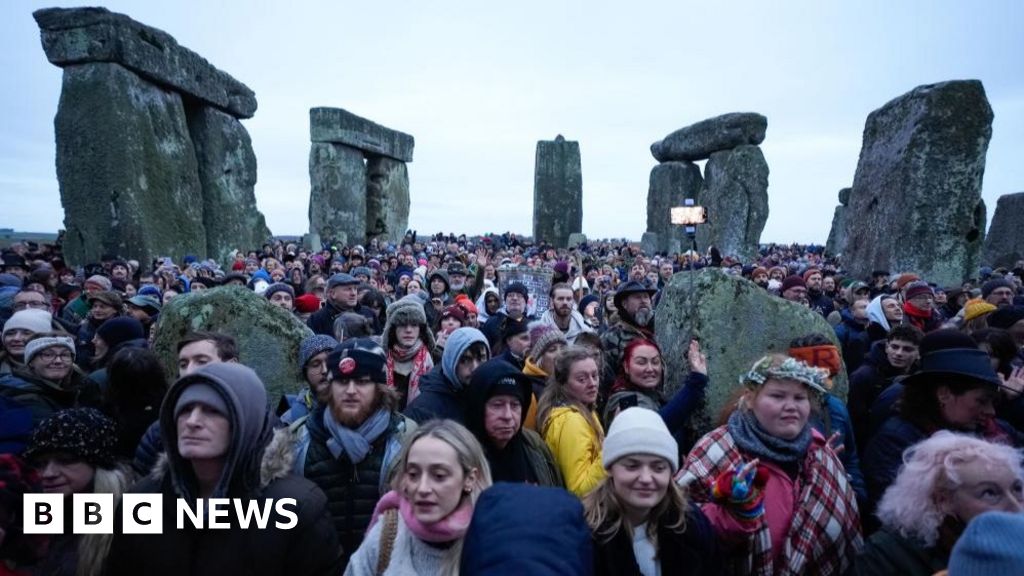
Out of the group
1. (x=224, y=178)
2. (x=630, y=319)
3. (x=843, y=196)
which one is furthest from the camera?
(x=843, y=196)

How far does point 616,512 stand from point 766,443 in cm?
71

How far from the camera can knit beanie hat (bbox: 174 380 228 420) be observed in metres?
1.73

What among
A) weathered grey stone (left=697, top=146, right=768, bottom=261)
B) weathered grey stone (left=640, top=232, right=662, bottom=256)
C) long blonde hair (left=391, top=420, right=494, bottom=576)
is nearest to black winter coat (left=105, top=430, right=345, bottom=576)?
long blonde hair (left=391, top=420, right=494, bottom=576)

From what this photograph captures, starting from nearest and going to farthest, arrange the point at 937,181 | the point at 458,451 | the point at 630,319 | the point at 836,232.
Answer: the point at 458,451
the point at 630,319
the point at 937,181
the point at 836,232

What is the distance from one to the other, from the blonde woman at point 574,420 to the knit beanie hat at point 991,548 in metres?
1.34

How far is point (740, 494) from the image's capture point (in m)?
1.95

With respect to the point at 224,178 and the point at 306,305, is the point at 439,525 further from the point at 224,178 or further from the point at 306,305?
the point at 224,178

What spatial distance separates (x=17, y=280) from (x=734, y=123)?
19642 millimetres

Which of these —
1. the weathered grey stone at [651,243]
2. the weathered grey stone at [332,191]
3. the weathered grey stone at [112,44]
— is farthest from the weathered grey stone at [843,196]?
the weathered grey stone at [112,44]

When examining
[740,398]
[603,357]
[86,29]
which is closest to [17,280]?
[86,29]

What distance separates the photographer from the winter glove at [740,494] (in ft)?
6.41

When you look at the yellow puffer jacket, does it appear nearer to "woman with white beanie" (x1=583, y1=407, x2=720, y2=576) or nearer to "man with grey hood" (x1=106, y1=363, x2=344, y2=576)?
"woman with white beanie" (x1=583, y1=407, x2=720, y2=576)

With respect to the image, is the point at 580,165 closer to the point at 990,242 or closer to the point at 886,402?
the point at 990,242

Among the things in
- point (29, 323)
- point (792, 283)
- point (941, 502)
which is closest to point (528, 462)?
point (941, 502)
